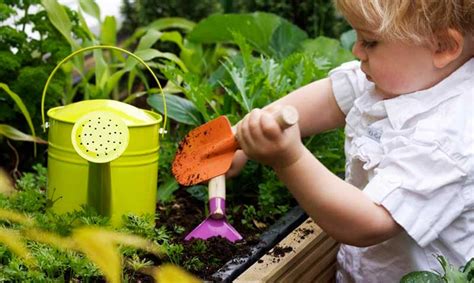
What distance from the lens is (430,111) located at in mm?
1895

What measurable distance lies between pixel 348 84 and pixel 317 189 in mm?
505

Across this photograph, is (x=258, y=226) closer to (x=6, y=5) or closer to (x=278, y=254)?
(x=278, y=254)

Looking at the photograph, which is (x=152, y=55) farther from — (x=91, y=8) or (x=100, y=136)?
(x=100, y=136)

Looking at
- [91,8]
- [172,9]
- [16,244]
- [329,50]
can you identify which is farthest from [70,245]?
[172,9]

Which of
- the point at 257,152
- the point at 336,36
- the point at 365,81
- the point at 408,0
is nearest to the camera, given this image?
the point at 257,152

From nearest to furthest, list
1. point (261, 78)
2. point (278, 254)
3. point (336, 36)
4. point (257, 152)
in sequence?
1. point (257, 152)
2. point (278, 254)
3. point (261, 78)
4. point (336, 36)

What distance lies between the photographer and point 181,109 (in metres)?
2.54

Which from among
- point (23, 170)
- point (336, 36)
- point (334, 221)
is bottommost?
point (336, 36)

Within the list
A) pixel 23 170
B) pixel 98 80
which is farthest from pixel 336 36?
pixel 23 170

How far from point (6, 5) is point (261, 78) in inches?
27.5

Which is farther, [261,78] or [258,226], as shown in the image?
[261,78]

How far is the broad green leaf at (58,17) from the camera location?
256 centimetres

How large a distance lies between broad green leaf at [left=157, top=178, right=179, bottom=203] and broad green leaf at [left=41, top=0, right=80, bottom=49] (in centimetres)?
50

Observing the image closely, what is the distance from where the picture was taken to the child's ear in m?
1.86
